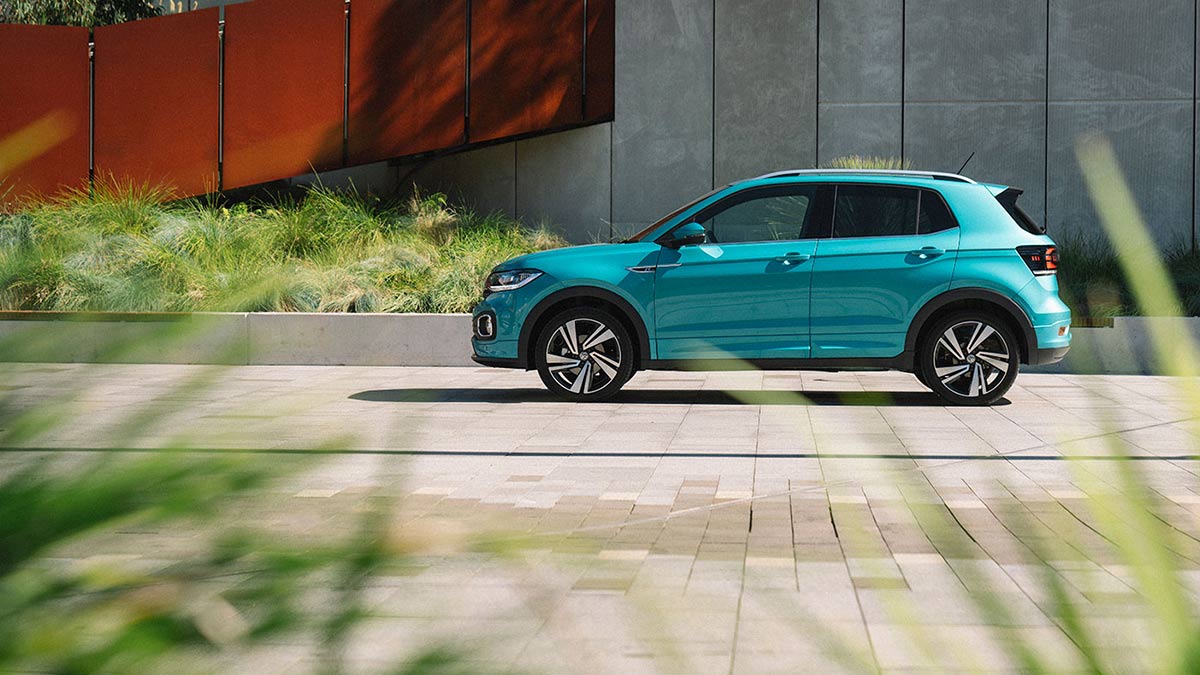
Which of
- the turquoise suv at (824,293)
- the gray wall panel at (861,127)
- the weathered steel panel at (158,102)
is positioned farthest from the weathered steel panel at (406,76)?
the turquoise suv at (824,293)

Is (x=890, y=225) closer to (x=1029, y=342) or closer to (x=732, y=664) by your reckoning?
(x=1029, y=342)

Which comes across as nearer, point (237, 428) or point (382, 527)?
point (382, 527)

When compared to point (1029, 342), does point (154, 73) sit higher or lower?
higher

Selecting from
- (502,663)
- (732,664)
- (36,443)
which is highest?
(36,443)

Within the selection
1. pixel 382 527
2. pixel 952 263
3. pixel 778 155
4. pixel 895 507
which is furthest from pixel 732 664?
pixel 778 155

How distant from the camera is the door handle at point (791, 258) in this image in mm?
11422

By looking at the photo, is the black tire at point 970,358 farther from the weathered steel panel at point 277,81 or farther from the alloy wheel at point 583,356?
the weathered steel panel at point 277,81

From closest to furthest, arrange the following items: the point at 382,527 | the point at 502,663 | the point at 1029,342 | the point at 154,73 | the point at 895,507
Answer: the point at 502,663 < the point at 382,527 < the point at 895,507 < the point at 1029,342 < the point at 154,73

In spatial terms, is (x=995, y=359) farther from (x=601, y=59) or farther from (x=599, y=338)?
(x=601, y=59)

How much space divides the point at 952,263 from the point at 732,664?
7.81m

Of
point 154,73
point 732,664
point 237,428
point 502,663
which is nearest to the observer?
point 502,663

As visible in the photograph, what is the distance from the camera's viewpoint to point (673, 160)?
20.8m

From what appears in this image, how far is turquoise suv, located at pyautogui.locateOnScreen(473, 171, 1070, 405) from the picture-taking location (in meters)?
11.3

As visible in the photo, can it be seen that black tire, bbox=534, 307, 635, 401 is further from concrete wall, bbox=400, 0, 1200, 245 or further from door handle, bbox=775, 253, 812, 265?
concrete wall, bbox=400, 0, 1200, 245
